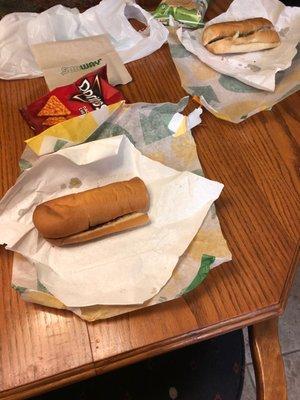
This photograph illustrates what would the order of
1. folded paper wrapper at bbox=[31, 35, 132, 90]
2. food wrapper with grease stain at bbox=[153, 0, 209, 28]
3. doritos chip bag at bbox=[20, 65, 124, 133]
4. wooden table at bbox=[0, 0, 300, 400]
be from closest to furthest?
wooden table at bbox=[0, 0, 300, 400]
doritos chip bag at bbox=[20, 65, 124, 133]
folded paper wrapper at bbox=[31, 35, 132, 90]
food wrapper with grease stain at bbox=[153, 0, 209, 28]

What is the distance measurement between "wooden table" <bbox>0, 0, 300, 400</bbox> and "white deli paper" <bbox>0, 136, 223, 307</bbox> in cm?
3

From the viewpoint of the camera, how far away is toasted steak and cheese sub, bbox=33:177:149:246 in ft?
1.79

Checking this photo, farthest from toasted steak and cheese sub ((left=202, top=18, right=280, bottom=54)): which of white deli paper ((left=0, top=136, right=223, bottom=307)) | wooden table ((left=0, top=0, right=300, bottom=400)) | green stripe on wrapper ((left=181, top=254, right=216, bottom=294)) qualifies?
green stripe on wrapper ((left=181, top=254, right=216, bottom=294))

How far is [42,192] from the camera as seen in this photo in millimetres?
604

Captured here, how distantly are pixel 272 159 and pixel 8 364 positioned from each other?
1.69 ft

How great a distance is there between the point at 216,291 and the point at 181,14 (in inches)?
26.1

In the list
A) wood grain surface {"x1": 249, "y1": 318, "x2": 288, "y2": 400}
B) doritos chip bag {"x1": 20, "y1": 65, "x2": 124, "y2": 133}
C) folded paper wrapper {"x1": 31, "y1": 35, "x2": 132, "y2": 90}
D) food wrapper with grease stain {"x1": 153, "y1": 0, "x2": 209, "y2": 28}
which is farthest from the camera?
food wrapper with grease stain {"x1": 153, "y1": 0, "x2": 209, "y2": 28}

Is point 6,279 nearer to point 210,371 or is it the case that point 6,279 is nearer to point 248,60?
point 210,371

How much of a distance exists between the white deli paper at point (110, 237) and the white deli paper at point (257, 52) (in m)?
0.33

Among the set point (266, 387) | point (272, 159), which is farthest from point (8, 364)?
point (272, 159)

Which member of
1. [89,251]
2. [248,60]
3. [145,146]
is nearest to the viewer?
[89,251]

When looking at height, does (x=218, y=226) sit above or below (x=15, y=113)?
below

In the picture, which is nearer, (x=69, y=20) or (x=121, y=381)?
(x=121, y=381)

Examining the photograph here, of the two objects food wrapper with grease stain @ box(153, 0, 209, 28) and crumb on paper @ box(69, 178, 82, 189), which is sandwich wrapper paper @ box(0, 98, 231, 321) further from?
food wrapper with grease stain @ box(153, 0, 209, 28)
